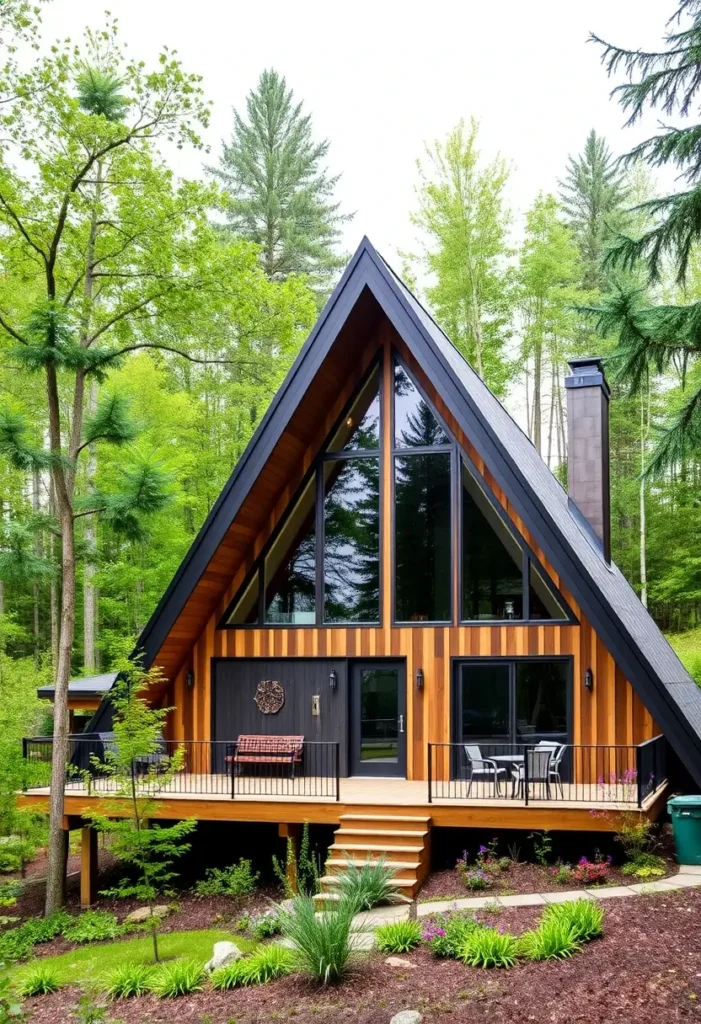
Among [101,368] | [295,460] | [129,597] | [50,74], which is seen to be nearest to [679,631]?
[129,597]

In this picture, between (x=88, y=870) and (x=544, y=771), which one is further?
(x=88, y=870)

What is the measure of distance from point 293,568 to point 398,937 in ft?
21.9

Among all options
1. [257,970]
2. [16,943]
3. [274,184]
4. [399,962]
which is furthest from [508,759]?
[274,184]

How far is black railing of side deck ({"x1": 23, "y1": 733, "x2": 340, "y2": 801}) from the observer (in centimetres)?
1173

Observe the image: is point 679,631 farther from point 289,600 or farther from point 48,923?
point 48,923

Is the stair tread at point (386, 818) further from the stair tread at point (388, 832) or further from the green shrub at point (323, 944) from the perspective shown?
the green shrub at point (323, 944)

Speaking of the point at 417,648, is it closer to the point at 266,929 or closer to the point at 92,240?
the point at 266,929

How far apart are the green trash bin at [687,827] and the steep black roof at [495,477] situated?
1.02m

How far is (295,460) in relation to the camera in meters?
13.8

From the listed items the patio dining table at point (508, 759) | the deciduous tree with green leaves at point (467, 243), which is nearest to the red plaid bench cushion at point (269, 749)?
the patio dining table at point (508, 759)

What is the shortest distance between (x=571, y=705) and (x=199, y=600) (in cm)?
551

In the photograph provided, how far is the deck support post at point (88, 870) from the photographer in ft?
40.0

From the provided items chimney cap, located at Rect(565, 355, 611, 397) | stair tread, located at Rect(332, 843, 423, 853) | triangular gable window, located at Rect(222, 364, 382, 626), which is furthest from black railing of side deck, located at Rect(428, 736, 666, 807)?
chimney cap, located at Rect(565, 355, 611, 397)

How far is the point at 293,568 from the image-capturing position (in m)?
13.9
